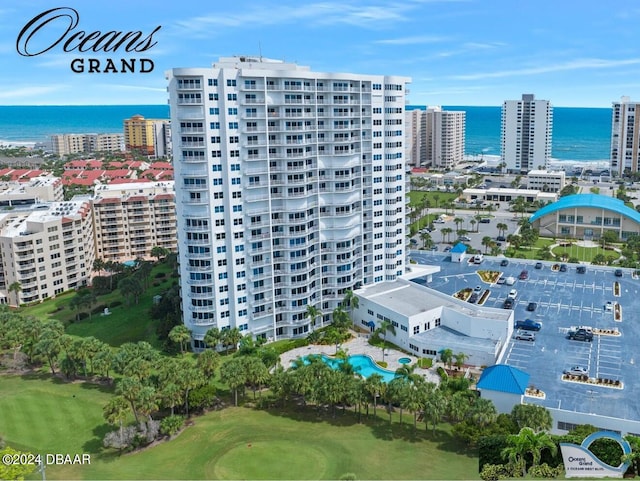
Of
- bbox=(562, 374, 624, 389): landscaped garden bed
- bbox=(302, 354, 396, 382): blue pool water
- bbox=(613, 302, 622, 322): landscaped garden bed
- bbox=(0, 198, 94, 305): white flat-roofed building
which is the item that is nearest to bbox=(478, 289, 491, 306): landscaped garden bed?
bbox=(613, 302, 622, 322): landscaped garden bed

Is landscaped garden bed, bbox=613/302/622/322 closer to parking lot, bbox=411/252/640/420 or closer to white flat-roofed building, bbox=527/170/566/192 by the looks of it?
parking lot, bbox=411/252/640/420

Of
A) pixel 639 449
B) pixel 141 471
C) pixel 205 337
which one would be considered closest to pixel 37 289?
pixel 205 337

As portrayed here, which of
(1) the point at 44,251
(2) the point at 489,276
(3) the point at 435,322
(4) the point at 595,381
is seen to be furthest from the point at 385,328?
(1) the point at 44,251

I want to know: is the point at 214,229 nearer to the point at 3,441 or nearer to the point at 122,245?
the point at 3,441

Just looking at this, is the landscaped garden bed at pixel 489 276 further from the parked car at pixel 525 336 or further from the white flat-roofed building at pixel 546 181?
the white flat-roofed building at pixel 546 181

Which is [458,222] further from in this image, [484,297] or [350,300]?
[350,300]
